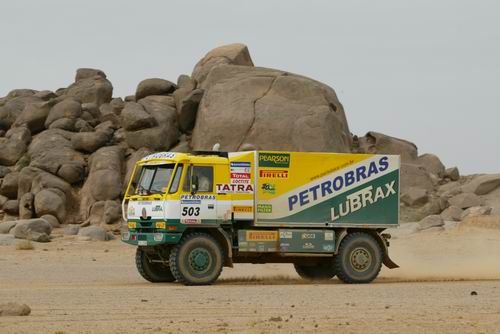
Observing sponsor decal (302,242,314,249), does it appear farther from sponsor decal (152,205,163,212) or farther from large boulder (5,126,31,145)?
large boulder (5,126,31,145)

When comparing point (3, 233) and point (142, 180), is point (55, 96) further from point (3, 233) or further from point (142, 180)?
point (142, 180)

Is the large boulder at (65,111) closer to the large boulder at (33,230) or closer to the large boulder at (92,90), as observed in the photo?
the large boulder at (92,90)

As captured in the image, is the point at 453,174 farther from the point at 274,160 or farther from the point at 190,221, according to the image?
the point at 190,221

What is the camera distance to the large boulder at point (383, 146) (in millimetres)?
52844

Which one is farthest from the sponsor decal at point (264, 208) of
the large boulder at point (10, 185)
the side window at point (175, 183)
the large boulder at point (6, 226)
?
the large boulder at point (10, 185)

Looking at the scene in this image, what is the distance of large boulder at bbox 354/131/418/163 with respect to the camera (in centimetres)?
5284

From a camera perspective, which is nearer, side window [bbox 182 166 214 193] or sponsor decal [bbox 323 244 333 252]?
side window [bbox 182 166 214 193]

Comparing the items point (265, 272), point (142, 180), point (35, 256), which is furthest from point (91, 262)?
point (142, 180)

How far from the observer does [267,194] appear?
2561cm

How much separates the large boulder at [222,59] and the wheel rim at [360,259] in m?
25.1

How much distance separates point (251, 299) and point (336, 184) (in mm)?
6588

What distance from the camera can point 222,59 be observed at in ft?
169

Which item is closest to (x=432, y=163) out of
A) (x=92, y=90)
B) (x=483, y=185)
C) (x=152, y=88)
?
(x=483, y=185)

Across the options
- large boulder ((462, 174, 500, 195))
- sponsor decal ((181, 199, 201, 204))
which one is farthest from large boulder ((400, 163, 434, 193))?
sponsor decal ((181, 199, 201, 204))
